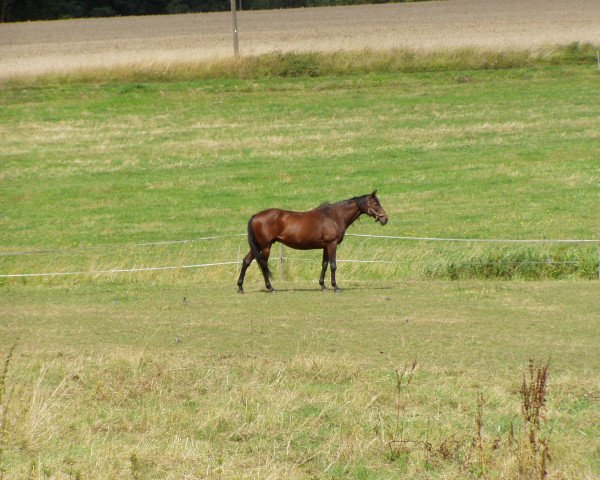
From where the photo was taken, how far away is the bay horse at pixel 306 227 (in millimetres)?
17906

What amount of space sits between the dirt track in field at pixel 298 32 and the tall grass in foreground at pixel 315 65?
2.41ft

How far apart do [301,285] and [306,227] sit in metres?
2.00

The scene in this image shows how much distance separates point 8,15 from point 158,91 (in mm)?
33232

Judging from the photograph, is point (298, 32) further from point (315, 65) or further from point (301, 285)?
point (301, 285)

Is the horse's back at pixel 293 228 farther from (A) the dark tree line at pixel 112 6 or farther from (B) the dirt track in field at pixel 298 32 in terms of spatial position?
(A) the dark tree line at pixel 112 6

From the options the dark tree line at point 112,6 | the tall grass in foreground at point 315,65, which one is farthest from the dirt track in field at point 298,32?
the dark tree line at point 112,6

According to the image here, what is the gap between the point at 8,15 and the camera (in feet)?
236

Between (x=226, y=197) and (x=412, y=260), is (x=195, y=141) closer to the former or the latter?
(x=226, y=197)

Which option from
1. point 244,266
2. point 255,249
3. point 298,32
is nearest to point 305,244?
point 255,249

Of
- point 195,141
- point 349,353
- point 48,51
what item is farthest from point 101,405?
point 48,51

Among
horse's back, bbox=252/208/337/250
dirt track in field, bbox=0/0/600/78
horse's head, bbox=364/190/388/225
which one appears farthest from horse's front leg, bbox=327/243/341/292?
dirt track in field, bbox=0/0/600/78

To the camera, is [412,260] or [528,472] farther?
[412,260]

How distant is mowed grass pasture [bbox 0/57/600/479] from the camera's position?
8852 millimetres

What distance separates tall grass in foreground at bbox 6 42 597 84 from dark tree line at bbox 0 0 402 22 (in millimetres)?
28319
